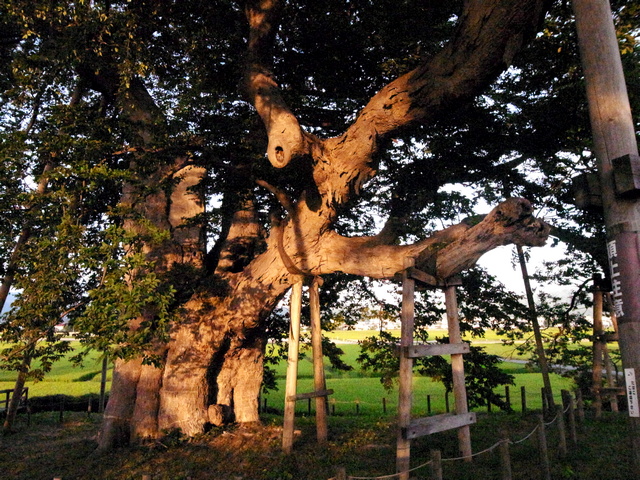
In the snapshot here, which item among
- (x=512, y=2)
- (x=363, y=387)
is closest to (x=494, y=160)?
(x=512, y=2)

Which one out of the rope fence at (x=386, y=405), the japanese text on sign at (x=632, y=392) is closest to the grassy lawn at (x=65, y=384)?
the rope fence at (x=386, y=405)

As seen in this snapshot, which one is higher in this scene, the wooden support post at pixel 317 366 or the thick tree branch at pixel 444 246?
the thick tree branch at pixel 444 246

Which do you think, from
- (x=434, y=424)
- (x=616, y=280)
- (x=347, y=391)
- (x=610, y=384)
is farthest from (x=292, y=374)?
(x=347, y=391)

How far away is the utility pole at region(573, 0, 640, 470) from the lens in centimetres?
321

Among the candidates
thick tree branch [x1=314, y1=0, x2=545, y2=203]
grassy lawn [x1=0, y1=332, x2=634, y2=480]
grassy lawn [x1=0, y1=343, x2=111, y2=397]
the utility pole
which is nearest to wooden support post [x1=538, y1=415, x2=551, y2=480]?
grassy lawn [x1=0, y1=332, x2=634, y2=480]

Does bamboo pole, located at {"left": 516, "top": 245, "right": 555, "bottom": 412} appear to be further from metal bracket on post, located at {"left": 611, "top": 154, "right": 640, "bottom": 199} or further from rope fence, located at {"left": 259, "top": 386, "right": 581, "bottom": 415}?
metal bracket on post, located at {"left": 611, "top": 154, "right": 640, "bottom": 199}

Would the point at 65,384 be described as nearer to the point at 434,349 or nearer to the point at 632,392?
the point at 434,349

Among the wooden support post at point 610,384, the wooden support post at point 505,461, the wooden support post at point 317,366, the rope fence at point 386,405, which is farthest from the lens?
the rope fence at point 386,405

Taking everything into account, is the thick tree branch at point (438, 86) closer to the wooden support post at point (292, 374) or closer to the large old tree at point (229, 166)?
the large old tree at point (229, 166)

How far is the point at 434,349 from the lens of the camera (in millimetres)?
6691

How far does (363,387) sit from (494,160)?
1029 inches

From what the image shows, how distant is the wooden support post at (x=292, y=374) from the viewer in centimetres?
818

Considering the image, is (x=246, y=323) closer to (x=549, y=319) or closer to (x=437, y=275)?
(x=437, y=275)

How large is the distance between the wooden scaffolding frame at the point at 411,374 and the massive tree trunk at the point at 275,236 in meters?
0.51
